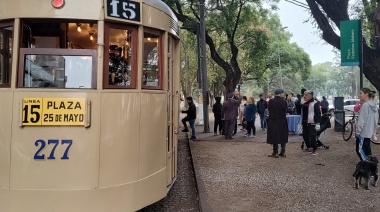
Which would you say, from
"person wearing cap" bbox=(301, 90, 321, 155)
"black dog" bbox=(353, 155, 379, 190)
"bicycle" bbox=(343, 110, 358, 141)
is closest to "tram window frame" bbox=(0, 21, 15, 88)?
"black dog" bbox=(353, 155, 379, 190)

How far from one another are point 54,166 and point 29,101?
2.37 ft

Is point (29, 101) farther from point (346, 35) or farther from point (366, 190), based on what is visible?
point (346, 35)

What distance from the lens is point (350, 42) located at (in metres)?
10.2

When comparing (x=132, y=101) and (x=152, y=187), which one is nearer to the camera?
(x=132, y=101)

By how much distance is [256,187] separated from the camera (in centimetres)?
630

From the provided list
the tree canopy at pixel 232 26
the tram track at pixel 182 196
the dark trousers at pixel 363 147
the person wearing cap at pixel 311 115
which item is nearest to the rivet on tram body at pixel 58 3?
the tram track at pixel 182 196

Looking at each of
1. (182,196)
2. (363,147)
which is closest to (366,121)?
(363,147)

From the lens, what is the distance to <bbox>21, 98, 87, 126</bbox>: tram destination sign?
364cm

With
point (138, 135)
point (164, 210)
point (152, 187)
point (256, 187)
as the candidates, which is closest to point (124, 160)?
point (138, 135)

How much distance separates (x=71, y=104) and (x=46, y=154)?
578 millimetres

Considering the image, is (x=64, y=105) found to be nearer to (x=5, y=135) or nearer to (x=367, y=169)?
(x=5, y=135)

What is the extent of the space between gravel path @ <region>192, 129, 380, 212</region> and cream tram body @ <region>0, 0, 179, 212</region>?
1.94 meters

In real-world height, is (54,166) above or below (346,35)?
below

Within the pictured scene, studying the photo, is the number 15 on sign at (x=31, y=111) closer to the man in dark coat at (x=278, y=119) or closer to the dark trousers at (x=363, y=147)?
the dark trousers at (x=363, y=147)
